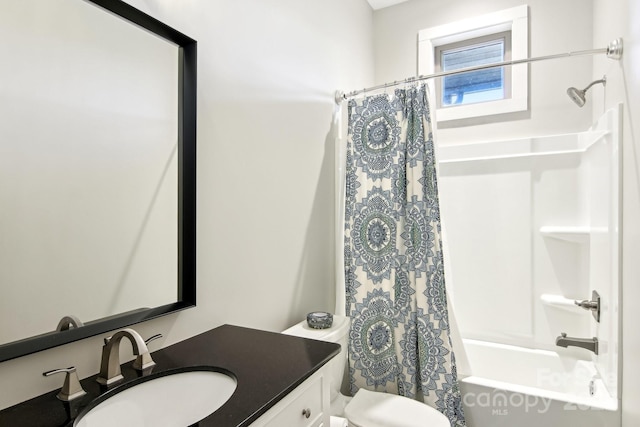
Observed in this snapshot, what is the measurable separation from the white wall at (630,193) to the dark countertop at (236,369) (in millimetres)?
1186

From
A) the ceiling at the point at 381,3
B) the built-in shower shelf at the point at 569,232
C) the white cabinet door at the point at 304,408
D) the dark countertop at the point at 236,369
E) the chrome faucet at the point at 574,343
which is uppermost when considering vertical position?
the ceiling at the point at 381,3

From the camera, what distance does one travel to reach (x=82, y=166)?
0.97 meters

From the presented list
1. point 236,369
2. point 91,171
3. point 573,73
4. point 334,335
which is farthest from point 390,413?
point 573,73

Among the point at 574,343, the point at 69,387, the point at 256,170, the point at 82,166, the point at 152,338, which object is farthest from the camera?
the point at 574,343

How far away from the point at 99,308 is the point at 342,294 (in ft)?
4.54

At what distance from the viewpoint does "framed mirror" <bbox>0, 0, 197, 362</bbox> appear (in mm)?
839

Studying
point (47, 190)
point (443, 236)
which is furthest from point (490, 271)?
point (47, 190)

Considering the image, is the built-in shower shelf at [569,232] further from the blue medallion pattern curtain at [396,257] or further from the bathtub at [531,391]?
the blue medallion pattern curtain at [396,257]

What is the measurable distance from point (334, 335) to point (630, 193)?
137cm

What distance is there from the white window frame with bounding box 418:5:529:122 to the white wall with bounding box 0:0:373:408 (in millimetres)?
837

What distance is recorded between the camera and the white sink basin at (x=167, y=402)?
0.87 m

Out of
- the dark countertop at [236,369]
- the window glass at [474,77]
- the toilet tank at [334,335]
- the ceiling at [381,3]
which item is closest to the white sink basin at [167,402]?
the dark countertop at [236,369]

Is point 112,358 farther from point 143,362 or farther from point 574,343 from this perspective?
point 574,343

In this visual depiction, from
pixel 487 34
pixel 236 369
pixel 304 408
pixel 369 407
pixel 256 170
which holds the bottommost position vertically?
pixel 369 407
